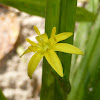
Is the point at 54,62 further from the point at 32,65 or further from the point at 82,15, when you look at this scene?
the point at 82,15

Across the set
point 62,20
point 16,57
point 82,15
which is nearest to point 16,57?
point 16,57

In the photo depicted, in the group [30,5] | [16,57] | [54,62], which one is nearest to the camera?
[54,62]

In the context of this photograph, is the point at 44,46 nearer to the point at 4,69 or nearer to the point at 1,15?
the point at 4,69

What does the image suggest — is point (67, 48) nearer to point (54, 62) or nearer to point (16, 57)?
point (54, 62)

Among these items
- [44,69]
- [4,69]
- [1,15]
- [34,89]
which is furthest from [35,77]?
[44,69]

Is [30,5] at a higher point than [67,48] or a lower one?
higher

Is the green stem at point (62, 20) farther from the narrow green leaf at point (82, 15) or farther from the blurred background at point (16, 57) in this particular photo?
the blurred background at point (16, 57)

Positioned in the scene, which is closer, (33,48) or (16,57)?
(33,48)

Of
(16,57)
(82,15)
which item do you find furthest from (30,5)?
(16,57)

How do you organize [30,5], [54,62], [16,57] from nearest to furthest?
[54,62]
[30,5]
[16,57]

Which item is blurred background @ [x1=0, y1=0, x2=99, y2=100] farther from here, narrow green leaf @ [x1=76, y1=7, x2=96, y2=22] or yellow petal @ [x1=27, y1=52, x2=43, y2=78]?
yellow petal @ [x1=27, y1=52, x2=43, y2=78]
